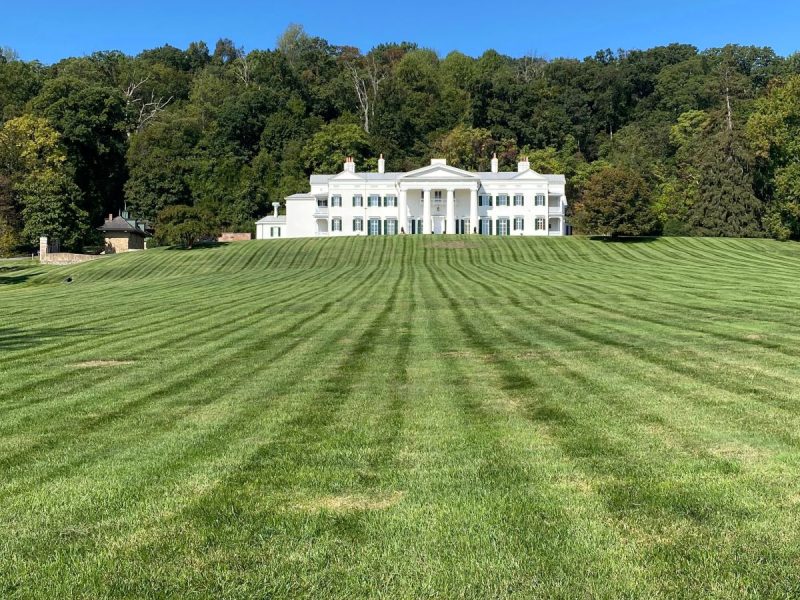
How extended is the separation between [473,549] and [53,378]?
9000 mm

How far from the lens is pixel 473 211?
77.2 m

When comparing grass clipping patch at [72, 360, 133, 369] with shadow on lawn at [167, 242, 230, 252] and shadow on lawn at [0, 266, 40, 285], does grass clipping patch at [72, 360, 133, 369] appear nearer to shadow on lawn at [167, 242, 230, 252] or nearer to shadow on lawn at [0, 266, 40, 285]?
shadow on lawn at [0, 266, 40, 285]

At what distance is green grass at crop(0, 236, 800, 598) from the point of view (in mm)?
4250

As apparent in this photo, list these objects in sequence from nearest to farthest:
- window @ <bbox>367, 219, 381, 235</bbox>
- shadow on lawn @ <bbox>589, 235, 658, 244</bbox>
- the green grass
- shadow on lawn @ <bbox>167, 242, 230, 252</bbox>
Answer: the green grass < shadow on lawn @ <bbox>589, 235, 658, 244</bbox> < shadow on lawn @ <bbox>167, 242, 230, 252</bbox> < window @ <bbox>367, 219, 381, 235</bbox>

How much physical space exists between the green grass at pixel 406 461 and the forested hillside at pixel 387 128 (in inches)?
2098

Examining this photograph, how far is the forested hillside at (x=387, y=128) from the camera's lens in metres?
68.2

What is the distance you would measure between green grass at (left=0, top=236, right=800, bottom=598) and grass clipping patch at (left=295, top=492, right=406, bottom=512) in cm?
3

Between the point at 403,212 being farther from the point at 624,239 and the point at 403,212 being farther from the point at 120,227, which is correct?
the point at 120,227

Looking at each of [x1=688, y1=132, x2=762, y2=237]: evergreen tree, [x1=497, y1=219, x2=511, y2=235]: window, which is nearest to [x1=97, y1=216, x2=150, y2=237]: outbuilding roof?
[x1=497, y1=219, x2=511, y2=235]: window

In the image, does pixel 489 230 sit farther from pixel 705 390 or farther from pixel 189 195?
pixel 705 390

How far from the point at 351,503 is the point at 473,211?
73.5 meters

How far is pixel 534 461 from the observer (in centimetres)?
627

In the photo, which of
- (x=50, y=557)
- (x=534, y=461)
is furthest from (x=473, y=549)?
(x=50, y=557)

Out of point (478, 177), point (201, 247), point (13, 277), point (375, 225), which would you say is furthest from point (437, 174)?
point (13, 277)
